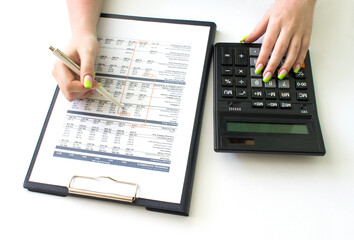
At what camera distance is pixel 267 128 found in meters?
0.39

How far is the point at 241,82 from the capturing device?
0.42 metres

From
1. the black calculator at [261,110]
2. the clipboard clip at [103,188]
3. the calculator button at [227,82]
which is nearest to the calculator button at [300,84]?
the black calculator at [261,110]

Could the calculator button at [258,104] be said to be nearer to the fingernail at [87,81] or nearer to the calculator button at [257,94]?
the calculator button at [257,94]

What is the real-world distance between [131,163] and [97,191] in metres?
0.06

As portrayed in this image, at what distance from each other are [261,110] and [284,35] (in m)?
0.14

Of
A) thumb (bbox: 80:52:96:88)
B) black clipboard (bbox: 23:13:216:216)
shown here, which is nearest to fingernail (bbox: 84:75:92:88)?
thumb (bbox: 80:52:96:88)

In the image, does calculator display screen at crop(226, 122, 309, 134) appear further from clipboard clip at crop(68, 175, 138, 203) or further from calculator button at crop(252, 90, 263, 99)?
clipboard clip at crop(68, 175, 138, 203)

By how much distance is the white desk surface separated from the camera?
35cm

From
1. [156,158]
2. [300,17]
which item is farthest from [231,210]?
[300,17]

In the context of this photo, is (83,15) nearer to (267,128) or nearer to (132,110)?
(132,110)

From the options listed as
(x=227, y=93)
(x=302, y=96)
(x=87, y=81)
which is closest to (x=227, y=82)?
(x=227, y=93)

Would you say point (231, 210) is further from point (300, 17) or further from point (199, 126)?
point (300, 17)

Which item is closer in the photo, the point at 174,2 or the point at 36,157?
the point at 36,157

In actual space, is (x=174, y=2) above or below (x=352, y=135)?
above
